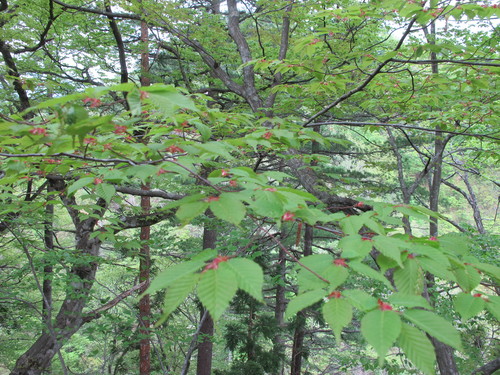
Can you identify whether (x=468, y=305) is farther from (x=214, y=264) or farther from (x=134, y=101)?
(x=134, y=101)

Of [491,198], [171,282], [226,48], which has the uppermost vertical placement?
[226,48]

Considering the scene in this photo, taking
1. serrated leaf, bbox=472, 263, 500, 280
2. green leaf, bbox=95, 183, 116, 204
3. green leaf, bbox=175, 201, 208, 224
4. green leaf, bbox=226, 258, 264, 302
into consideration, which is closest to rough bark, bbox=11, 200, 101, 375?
green leaf, bbox=95, 183, 116, 204

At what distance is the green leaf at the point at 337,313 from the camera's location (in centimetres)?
79

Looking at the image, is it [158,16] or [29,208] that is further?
[158,16]

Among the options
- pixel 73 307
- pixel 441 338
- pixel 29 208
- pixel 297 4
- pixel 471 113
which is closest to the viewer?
pixel 441 338

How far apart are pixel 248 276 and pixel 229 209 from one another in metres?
0.28

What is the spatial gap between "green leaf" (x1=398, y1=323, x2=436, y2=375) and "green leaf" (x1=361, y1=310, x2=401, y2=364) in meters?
0.03

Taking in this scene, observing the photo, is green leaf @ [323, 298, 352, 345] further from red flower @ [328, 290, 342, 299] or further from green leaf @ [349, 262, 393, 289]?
green leaf @ [349, 262, 393, 289]

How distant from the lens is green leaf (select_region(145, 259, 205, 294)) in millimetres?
759

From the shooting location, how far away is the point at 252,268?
825 millimetres

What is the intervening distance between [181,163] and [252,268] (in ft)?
1.98

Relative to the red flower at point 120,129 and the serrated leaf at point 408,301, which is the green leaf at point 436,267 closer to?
the serrated leaf at point 408,301

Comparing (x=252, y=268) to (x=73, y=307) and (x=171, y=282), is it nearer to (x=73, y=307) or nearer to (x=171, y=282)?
(x=171, y=282)

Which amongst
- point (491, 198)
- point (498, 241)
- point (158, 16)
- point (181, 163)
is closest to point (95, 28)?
point (158, 16)
